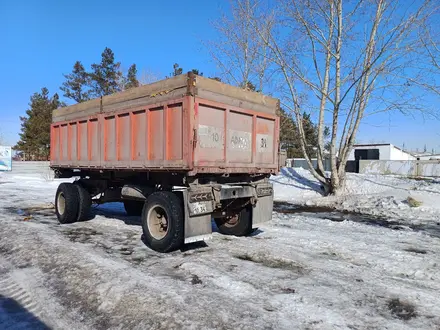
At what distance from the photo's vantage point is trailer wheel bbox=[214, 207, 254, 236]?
7078 mm

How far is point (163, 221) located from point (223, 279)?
82.8 inches

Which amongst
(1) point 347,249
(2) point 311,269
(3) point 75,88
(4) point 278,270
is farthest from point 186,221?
(3) point 75,88

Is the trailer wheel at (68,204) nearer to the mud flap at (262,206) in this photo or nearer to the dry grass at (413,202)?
the mud flap at (262,206)

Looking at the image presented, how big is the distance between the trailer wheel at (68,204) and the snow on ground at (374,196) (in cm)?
865

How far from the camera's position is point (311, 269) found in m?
5.03

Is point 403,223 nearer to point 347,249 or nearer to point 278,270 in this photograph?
point 347,249

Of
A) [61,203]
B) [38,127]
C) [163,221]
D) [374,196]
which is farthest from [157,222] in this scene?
[38,127]

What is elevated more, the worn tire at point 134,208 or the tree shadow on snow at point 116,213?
the worn tire at point 134,208

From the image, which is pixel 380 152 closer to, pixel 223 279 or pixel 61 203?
pixel 61 203

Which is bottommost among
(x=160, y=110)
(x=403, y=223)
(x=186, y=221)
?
(x=403, y=223)

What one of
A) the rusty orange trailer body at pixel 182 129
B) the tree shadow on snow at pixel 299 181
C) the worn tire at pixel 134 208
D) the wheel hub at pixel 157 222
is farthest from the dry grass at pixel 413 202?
the wheel hub at pixel 157 222

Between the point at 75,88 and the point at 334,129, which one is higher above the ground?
the point at 75,88

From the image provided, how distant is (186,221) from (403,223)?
6.74 m

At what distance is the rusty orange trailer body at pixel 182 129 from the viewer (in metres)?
5.65
